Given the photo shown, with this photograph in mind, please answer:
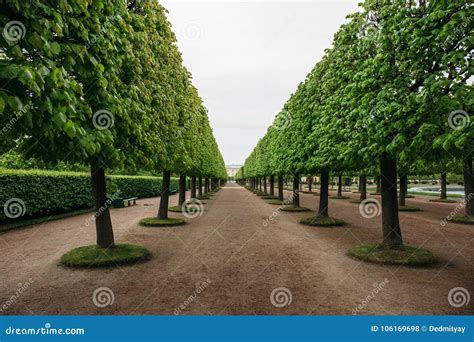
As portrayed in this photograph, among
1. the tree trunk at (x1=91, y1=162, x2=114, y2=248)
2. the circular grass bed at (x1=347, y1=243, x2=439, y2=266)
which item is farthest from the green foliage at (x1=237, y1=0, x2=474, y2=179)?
the tree trunk at (x1=91, y1=162, x2=114, y2=248)

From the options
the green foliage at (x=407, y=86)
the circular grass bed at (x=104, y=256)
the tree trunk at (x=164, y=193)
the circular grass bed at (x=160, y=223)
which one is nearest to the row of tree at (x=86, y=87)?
the circular grass bed at (x=104, y=256)

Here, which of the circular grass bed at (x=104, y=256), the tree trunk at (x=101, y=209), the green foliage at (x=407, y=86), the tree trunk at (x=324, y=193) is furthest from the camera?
the tree trunk at (x=324, y=193)

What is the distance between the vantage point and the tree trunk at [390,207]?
32.5 ft

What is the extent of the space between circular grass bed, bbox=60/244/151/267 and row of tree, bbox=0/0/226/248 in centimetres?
38

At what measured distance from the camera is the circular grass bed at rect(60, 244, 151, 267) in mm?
8664

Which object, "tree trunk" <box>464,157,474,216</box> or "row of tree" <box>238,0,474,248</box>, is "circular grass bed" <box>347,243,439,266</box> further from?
"tree trunk" <box>464,157,474,216</box>

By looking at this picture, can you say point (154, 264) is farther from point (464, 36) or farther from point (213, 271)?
point (464, 36)

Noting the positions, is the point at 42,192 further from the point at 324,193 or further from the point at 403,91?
the point at 403,91

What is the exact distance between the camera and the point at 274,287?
6.97m

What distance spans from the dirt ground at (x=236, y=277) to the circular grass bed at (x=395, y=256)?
0.35m

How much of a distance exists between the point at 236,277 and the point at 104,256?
4.13 metres

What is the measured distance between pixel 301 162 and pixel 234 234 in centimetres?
515

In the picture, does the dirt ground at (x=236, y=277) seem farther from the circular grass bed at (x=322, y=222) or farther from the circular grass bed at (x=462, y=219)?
the circular grass bed at (x=462, y=219)

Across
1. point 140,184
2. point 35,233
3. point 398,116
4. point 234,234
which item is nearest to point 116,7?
point 398,116
